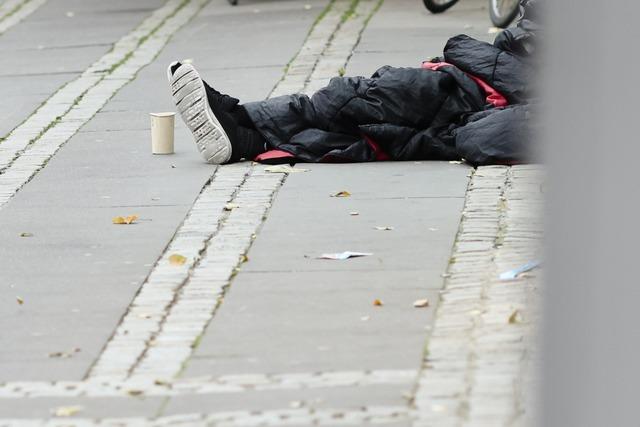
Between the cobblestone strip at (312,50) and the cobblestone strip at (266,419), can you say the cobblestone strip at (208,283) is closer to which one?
the cobblestone strip at (266,419)

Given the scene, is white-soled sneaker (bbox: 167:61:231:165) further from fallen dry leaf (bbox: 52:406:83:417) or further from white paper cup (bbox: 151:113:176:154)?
fallen dry leaf (bbox: 52:406:83:417)

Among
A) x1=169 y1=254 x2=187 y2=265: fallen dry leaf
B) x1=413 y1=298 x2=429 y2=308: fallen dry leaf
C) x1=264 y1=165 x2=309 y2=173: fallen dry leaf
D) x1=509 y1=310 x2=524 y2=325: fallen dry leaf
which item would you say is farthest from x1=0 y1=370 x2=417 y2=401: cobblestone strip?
x1=264 y1=165 x2=309 y2=173: fallen dry leaf

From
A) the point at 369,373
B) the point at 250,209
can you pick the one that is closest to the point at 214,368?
the point at 369,373

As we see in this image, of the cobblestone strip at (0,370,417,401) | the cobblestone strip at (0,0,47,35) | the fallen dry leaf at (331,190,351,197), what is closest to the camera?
the cobblestone strip at (0,370,417,401)

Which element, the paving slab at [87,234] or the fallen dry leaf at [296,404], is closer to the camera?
the fallen dry leaf at [296,404]

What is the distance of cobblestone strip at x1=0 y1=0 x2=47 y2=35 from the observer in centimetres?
1162

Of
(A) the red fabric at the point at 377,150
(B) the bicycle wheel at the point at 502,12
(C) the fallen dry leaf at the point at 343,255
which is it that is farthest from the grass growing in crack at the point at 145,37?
(C) the fallen dry leaf at the point at 343,255

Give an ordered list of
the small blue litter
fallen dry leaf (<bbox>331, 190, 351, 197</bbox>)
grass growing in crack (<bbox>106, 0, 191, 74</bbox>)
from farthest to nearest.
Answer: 1. grass growing in crack (<bbox>106, 0, 191, 74</bbox>)
2. fallen dry leaf (<bbox>331, 190, 351, 197</bbox>)
3. the small blue litter

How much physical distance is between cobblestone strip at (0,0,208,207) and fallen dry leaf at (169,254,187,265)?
1.40 metres

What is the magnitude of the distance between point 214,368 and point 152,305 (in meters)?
0.70

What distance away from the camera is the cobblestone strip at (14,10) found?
11.6 metres

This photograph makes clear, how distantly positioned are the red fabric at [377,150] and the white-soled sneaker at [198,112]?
688 millimetres

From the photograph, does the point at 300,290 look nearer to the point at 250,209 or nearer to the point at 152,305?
the point at 152,305

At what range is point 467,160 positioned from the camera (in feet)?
19.0
